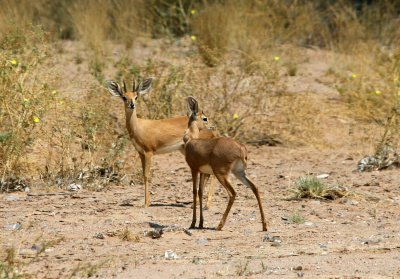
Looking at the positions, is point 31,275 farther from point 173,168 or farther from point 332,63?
point 332,63

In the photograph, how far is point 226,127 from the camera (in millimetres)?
13234

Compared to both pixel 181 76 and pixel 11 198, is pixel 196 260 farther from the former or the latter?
pixel 181 76

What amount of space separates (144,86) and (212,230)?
2827 millimetres

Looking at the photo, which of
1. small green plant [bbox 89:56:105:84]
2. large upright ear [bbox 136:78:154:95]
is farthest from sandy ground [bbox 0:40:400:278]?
small green plant [bbox 89:56:105:84]

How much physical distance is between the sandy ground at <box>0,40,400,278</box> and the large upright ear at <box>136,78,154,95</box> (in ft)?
3.28

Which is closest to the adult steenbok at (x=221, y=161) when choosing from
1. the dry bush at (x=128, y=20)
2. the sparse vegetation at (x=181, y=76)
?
the sparse vegetation at (x=181, y=76)

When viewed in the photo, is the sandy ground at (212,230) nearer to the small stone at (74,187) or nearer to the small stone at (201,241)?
the small stone at (201,241)

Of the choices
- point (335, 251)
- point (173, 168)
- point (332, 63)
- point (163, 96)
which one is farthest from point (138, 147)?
point (332, 63)

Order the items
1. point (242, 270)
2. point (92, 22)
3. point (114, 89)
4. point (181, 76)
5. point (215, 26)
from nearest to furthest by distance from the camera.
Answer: point (242, 270), point (114, 89), point (181, 76), point (215, 26), point (92, 22)

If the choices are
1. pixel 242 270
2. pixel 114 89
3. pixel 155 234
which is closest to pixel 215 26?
pixel 114 89

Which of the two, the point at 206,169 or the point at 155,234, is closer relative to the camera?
the point at 155,234

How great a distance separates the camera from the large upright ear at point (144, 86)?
10742mm

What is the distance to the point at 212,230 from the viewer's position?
8516 millimetres

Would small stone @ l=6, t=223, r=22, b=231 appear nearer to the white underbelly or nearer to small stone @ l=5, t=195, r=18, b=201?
small stone @ l=5, t=195, r=18, b=201
